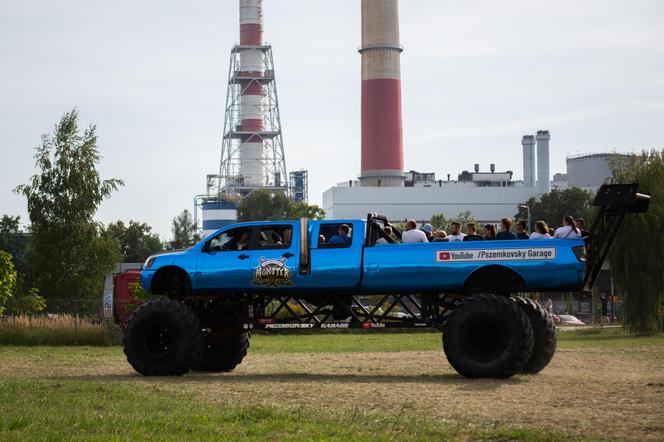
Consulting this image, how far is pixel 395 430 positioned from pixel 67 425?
4.26 metres

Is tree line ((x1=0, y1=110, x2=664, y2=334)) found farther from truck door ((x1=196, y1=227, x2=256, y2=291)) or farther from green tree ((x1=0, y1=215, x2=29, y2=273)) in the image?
green tree ((x1=0, y1=215, x2=29, y2=273))

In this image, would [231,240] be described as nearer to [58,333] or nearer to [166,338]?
[166,338]

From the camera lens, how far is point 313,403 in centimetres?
1758

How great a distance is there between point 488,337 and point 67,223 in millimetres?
43173

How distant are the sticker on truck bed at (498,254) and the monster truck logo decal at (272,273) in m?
3.06

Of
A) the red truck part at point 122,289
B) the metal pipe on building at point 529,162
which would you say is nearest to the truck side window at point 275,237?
the red truck part at point 122,289

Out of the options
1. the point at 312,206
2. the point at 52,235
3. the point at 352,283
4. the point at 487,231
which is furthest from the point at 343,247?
the point at 312,206

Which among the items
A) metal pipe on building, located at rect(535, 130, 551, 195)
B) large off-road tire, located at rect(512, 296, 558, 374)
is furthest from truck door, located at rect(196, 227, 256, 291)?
metal pipe on building, located at rect(535, 130, 551, 195)

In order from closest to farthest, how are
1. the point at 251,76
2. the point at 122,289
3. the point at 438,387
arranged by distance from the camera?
the point at 438,387
the point at 122,289
the point at 251,76

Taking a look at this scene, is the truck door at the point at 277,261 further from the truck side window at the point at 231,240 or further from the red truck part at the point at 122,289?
the red truck part at the point at 122,289

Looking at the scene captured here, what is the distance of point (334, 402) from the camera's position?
17.7 meters

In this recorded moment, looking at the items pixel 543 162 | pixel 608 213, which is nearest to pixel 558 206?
pixel 543 162

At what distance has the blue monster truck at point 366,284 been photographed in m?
21.7

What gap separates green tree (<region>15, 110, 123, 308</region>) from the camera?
60.9m
